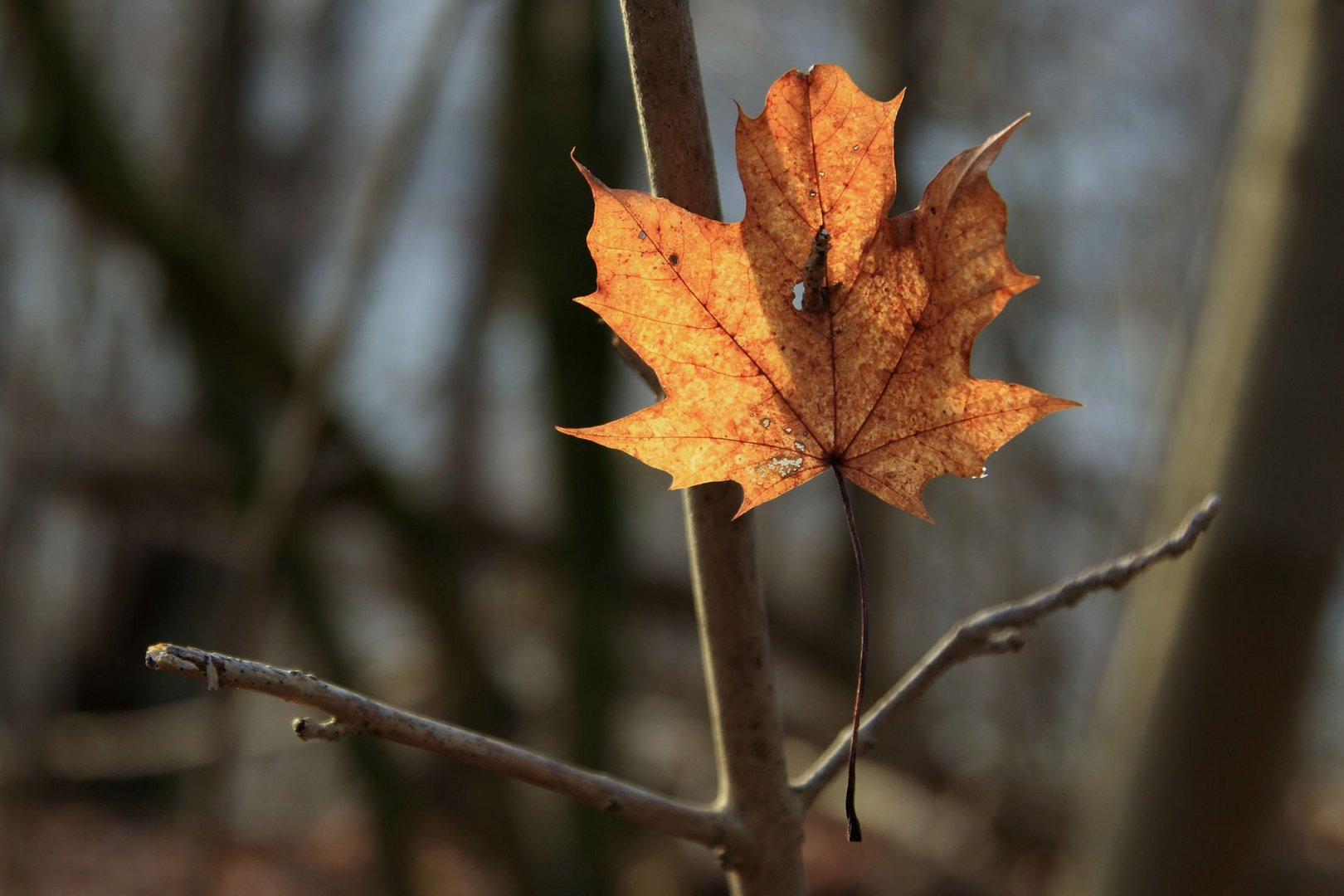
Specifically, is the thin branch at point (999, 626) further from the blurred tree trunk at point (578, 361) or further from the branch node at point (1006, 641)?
the blurred tree trunk at point (578, 361)

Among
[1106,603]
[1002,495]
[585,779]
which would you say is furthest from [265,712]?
[585,779]

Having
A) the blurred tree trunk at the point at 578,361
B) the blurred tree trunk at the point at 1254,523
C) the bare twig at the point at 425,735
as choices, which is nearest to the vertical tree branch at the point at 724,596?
the bare twig at the point at 425,735

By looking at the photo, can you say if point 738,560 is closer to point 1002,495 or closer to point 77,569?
point 1002,495

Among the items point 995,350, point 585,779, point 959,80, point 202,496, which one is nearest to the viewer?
point 585,779

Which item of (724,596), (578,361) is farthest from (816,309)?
(578,361)

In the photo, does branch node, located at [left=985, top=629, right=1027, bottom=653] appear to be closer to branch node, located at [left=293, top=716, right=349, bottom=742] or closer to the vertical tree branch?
the vertical tree branch

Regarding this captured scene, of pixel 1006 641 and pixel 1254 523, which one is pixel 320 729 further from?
pixel 1254 523

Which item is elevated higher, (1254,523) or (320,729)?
(1254,523)
